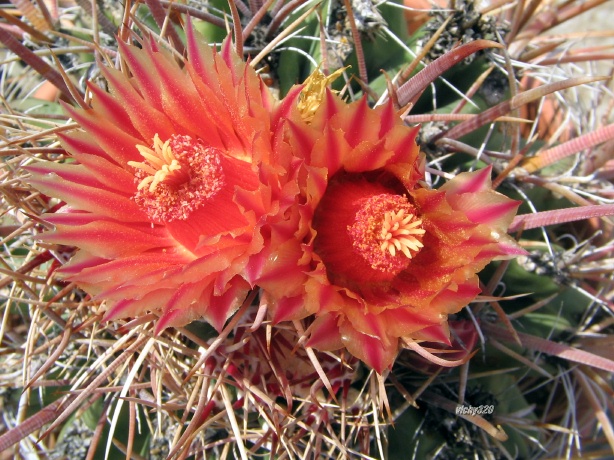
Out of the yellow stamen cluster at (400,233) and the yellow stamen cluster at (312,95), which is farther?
the yellow stamen cluster at (312,95)

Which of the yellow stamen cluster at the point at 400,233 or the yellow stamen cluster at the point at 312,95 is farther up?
the yellow stamen cluster at the point at 312,95

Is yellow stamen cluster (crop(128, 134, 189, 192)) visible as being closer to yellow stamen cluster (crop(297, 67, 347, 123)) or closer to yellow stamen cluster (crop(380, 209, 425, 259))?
yellow stamen cluster (crop(297, 67, 347, 123))

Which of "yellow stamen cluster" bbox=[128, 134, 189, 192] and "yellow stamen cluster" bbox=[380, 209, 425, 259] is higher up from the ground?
"yellow stamen cluster" bbox=[128, 134, 189, 192]

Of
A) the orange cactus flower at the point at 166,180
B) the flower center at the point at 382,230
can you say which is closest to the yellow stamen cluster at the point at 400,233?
the flower center at the point at 382,230

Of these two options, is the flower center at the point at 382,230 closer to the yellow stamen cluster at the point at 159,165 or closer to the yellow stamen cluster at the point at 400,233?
the yellow stamen cluster at the point at 400,233

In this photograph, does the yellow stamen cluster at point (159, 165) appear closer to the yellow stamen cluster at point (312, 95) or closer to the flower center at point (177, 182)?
the flower center at point (177, 182)

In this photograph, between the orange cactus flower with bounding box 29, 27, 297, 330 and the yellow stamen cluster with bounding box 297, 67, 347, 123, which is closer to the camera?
the orange cactus flower with bounding box 29, 27, 297, 330

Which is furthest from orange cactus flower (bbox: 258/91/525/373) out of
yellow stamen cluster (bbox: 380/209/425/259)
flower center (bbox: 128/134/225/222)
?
flower center (bbox: 128/134/225/222)
